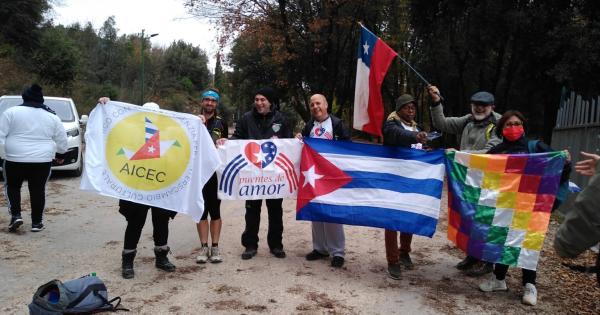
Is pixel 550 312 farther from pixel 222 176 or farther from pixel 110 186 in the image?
pixel 110 186

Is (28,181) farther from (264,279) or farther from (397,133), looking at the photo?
(397,133)

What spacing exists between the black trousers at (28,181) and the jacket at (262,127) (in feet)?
9.28

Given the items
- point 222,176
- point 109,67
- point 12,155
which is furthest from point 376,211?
point 109,67

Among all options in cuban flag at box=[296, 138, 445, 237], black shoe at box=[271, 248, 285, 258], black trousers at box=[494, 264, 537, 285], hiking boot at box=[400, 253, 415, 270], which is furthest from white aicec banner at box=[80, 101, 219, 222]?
black trousers at box=[494, 264, 537, 285]

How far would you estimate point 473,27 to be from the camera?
17609 mm

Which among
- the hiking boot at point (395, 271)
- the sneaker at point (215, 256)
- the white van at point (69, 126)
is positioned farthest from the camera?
the white van at point (69, 126)

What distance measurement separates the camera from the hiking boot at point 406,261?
5.83 metres

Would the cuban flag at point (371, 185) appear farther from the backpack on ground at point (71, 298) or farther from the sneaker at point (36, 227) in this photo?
the sneaker at point (36, 227)

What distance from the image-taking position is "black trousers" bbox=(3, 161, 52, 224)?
6637mm

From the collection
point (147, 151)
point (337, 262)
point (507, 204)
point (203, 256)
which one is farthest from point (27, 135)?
point (507, 204)

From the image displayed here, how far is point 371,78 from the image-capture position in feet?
18.3

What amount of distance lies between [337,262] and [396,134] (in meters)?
1.63

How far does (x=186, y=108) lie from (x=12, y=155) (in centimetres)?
4621

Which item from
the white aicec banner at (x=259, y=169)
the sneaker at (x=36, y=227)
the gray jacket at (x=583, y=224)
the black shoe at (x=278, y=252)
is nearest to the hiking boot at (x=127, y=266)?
the white aicec banner at (x=259, y=169)
